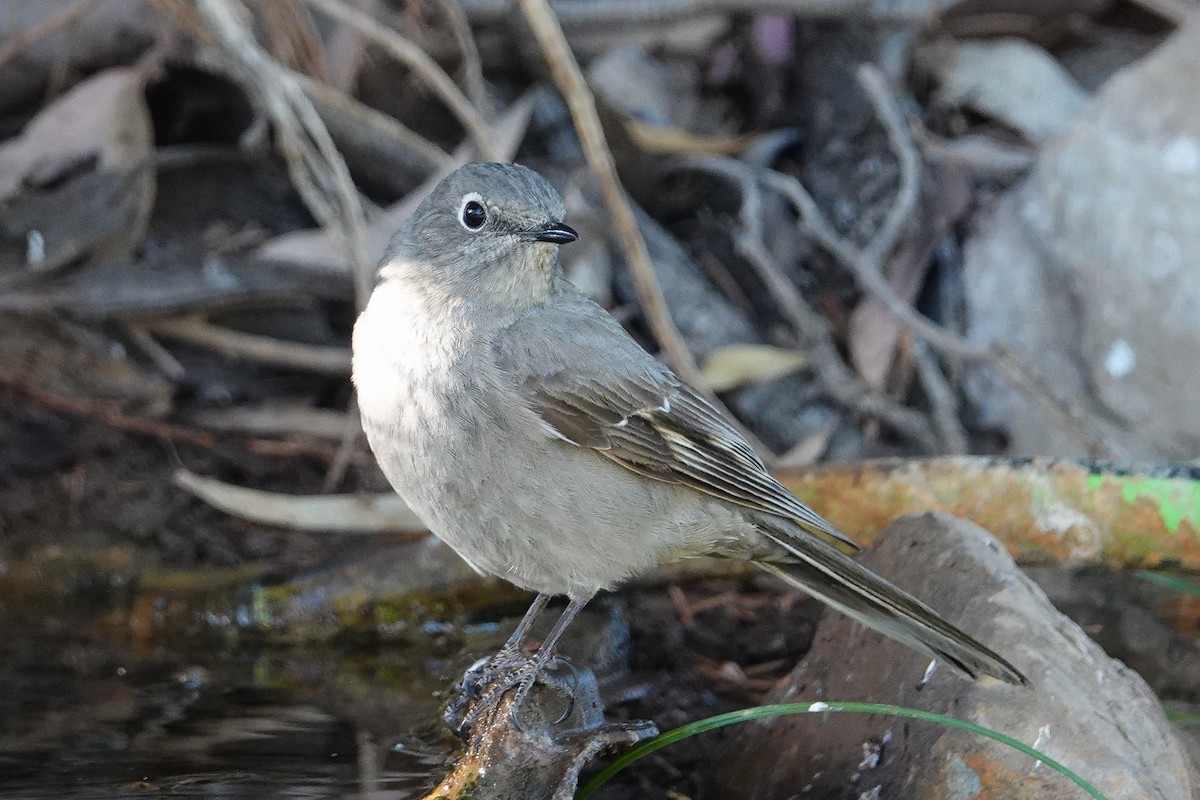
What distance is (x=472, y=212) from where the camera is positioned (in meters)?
4.14

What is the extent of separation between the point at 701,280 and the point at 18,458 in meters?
3.28

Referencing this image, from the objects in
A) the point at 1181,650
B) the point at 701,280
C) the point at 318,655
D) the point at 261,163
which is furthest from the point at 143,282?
the point at 1181,650

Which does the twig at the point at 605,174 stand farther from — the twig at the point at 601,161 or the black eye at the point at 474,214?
the black eye at the point at 474,214

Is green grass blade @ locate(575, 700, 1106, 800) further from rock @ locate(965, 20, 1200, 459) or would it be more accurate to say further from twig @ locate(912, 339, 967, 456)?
rock @ locate(965, 20, 1200, 459)

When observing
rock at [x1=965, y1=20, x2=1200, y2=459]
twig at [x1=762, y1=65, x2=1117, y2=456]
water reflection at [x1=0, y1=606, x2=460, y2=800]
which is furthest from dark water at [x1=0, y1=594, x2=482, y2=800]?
rock at [x1=965, y1=20, x2=1200, y2=459]

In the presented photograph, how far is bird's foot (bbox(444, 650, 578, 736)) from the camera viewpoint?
3818 mm

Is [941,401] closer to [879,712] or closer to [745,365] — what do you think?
[745,365]

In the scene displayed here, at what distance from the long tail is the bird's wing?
0.08 metres

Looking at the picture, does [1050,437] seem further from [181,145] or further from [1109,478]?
[181,145]

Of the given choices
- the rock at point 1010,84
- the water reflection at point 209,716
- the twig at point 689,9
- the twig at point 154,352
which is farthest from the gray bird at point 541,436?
the rock at point 1010,84

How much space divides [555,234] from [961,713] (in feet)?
5.66

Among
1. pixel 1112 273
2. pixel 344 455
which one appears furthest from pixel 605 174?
pixel 1112 273

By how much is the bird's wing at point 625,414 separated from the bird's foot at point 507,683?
0.63 metres

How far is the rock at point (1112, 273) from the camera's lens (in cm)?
604
